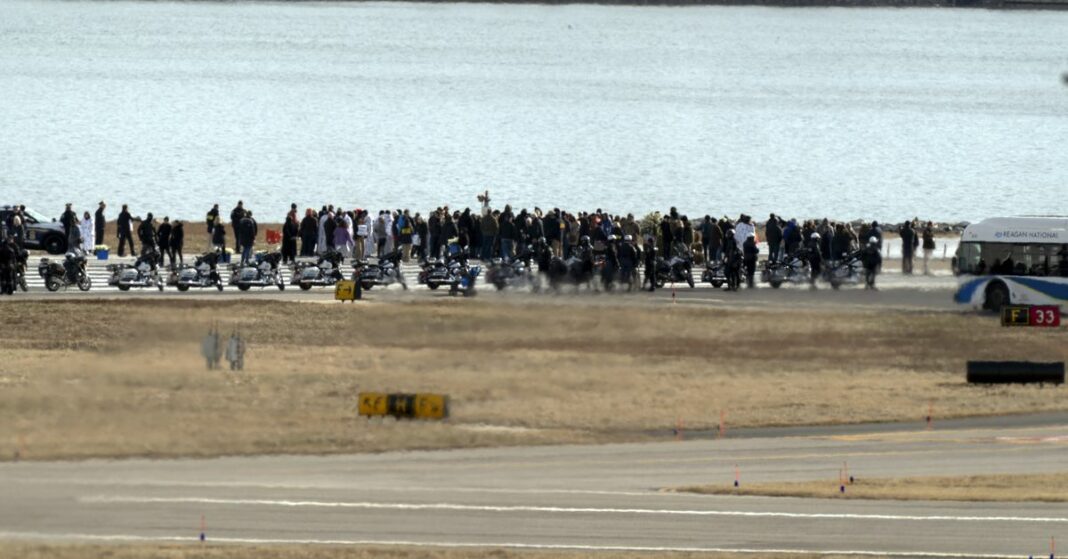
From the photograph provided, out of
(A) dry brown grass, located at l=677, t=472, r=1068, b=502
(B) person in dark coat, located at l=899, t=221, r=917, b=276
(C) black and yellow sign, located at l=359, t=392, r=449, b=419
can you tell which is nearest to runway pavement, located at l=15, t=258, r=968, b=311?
(B) person in dark coat, located at l=899, t=221, r=917, b=276

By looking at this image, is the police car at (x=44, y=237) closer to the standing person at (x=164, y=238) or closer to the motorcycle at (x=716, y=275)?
the standing person at (x=164, y=238)

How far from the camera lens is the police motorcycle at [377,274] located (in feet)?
193

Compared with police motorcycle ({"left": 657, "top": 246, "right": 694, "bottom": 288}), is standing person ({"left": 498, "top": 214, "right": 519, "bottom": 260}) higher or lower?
higher

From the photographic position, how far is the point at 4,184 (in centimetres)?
13888

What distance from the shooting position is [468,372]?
149 ft

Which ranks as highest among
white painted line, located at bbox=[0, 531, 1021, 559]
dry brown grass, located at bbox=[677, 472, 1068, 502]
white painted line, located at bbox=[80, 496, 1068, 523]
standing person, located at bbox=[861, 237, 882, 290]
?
standing person, located at bbox=[861, 237, 882, 290]

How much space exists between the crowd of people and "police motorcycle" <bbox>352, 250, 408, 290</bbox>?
466 cm

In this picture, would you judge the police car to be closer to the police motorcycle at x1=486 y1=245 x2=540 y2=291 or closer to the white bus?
the police motorcycle at x1=486 y1=245 x2=540 y2=291

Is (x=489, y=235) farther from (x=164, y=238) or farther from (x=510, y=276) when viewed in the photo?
(x=164, y=238)

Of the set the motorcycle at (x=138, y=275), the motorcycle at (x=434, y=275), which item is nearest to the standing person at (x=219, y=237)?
the motorcycle at (x=138, y=275)

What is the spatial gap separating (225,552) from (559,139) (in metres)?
151

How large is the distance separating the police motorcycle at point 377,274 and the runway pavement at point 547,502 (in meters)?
19.7

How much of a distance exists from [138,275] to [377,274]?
6738 millimetres

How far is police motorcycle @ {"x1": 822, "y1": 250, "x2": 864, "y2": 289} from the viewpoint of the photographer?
60.8 metres
